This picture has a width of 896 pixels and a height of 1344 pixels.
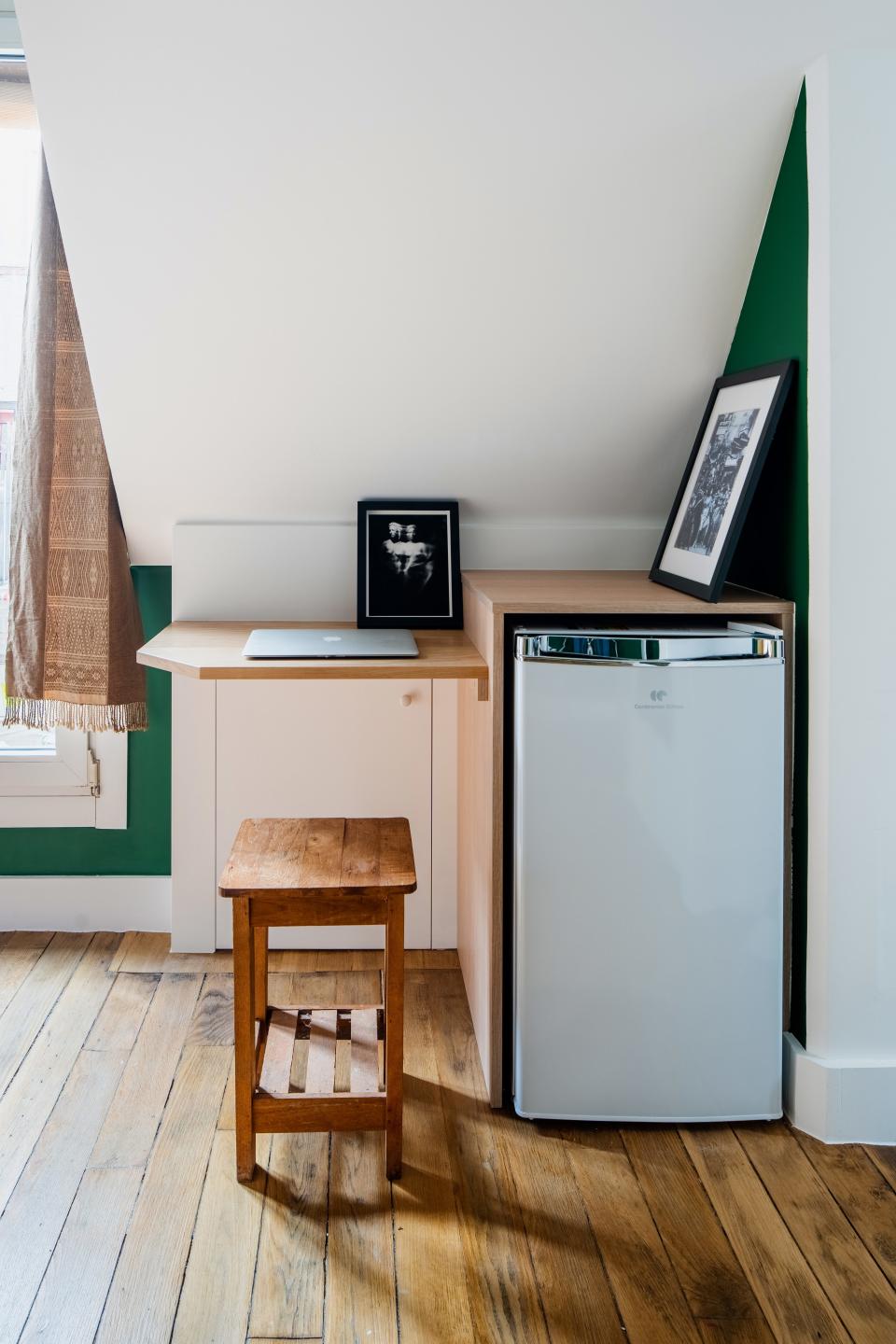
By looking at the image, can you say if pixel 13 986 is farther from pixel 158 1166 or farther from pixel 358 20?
pixel 358 20

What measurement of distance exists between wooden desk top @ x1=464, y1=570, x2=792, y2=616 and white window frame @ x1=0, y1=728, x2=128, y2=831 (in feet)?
3.55

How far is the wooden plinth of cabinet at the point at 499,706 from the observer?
2.07 metres

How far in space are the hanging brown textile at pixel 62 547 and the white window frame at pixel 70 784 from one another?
0.13 m

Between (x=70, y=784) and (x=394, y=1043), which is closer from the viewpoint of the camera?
(x=394, y=1043)

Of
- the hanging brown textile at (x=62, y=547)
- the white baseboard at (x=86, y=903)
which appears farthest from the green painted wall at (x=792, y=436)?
the white baseboard at (x=86, y=903)

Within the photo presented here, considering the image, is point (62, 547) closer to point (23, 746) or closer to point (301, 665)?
point (23, 746)

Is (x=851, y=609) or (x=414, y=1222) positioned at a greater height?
(x=851, y=609)

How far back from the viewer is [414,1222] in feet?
5.90

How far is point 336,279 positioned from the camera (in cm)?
223

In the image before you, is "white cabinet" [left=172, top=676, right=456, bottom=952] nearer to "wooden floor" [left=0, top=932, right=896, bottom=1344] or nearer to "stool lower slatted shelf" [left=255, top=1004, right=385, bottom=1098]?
"wooden floor" [left=0, top=932, right=896, bottom=1344]

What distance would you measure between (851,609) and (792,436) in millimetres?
355

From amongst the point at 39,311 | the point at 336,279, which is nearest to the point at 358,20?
the point at 336,279

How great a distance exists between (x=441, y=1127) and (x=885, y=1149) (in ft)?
2.59

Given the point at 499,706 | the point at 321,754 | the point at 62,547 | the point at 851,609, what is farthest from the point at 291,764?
the point at 851,609
